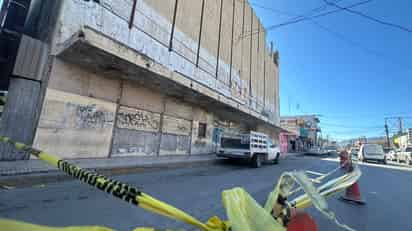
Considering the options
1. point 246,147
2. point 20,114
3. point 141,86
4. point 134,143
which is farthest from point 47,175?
point 246,147

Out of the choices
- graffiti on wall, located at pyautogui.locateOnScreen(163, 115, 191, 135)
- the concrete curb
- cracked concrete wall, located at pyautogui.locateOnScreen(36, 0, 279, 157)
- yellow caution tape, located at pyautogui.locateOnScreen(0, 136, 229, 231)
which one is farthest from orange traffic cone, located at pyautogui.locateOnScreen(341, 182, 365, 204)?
graffiti on wall, located at pyautogui.locateOnScreen(163, 115, 191, 135)

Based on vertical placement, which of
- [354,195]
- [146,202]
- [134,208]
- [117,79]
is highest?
[117,79]

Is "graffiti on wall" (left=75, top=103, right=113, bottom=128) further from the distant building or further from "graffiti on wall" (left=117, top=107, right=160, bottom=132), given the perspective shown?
the distant building

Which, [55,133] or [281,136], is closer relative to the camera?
[55,133]

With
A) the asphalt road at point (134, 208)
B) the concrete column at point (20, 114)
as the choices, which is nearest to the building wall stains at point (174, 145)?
the asphalt road at point (134, 208)

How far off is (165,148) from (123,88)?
14.3ft

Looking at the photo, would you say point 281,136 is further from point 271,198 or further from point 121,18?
point 271,198

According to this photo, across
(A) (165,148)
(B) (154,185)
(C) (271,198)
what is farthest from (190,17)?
(C) (271,198)

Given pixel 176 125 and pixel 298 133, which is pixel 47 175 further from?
pixel 298 133

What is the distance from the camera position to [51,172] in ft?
16.7

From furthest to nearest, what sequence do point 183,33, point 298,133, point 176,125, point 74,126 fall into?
point 298,133 < point 183,33 < point 176,125 < point 74,126

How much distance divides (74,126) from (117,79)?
2.86 meters

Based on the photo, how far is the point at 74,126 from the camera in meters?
7.10

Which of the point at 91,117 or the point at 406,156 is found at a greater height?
the point at 91,117
